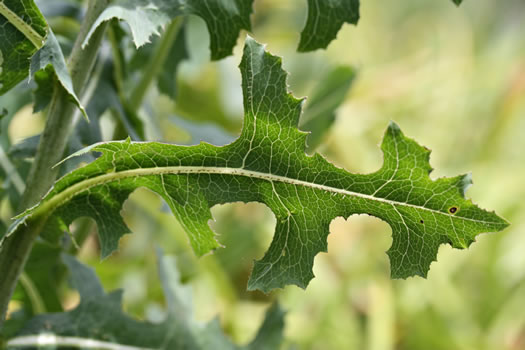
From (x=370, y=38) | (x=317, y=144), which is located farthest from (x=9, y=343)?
(x=370, y=38)

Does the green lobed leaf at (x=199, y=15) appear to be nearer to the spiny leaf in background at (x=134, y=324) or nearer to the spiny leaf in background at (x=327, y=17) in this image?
the spiny leaf in background at (x=327, y=17)

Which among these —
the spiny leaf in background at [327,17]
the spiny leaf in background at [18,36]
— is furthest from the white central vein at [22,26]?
the spiny leaf in background at [327,17]

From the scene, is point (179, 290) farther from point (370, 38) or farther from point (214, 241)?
point (370, 38)

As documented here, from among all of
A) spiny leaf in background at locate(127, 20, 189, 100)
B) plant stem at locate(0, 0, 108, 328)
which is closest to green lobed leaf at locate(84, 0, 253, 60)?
plant stem at locate(0, 0, 108, 328)

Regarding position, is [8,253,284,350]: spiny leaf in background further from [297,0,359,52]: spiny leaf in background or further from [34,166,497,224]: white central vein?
[297,0,359,52]: spiny leaf in background

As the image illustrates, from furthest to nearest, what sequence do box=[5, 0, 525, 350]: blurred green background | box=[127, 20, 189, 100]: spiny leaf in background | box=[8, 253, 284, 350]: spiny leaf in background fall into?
box=[5, 0, 525, 350]: blurred green background → box=[127, 20, 189, 100]: spiny leaf in background → box=[8, 253, 284, 350]: spiny leaf in background

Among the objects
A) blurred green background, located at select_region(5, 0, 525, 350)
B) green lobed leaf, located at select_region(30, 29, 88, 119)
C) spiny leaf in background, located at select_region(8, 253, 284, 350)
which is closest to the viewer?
green lobed leaf, located at select_region(30, 29, 88, 119)

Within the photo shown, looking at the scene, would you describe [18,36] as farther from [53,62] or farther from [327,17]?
[327,17]
